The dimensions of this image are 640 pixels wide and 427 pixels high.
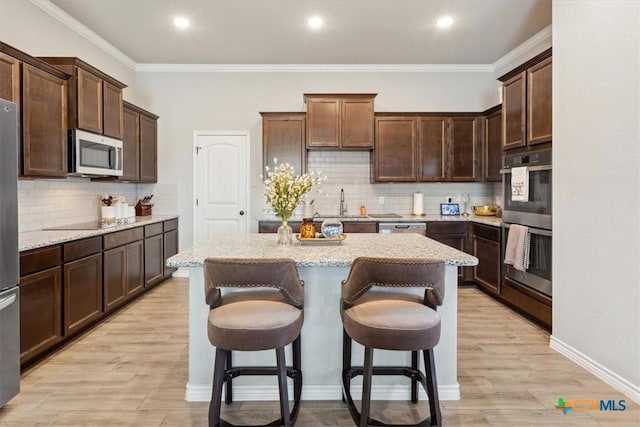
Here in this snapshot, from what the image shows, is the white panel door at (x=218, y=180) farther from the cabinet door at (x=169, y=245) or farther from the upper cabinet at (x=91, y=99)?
the upper cabinet at (x=91, y=99)

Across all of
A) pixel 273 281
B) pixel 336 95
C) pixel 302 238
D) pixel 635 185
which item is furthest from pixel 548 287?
pixel 336 95

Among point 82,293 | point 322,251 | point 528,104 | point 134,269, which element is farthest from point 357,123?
point 82,293

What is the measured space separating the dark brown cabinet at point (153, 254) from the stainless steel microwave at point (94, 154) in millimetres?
829

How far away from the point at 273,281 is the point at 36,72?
2.76m

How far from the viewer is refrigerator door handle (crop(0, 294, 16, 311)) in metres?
2.13

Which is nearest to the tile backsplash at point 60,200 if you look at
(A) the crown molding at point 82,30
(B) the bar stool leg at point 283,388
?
(A) the crown molding at point 82,30

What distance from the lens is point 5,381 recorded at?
2172 millimetres

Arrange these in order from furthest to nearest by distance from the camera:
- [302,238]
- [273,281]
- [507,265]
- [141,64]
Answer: [141,64], [507,265], [302,238], [273,281]

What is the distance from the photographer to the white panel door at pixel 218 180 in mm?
5648

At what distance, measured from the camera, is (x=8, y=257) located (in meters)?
2.18

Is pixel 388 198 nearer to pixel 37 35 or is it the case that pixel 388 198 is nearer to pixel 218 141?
pixel 218 141

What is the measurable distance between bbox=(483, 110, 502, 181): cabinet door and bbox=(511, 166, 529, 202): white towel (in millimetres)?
1193

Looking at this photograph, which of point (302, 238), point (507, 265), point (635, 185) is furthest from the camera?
point (507, 265)

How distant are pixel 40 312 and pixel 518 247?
13.2 ft
